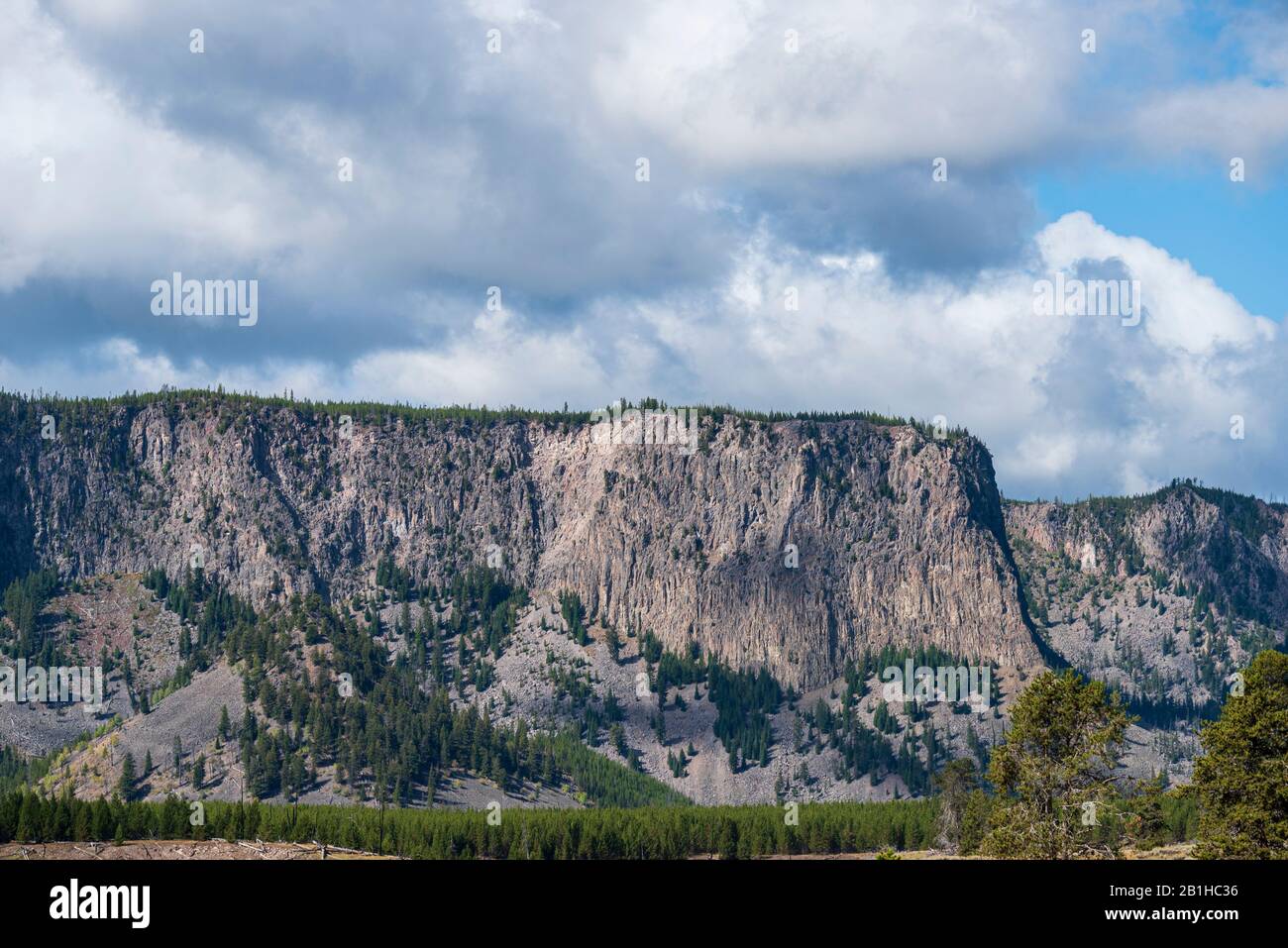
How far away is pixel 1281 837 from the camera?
9906cm

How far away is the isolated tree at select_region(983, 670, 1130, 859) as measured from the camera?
10237 centimetres

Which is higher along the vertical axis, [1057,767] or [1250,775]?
[1057,767]

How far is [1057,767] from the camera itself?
4129 inches

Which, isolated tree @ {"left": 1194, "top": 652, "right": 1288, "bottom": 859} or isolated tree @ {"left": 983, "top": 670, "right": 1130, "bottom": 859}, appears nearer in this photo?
isolated tree @ {"left": 1194, "top": 652, "right": 1288, "bottom": 859}

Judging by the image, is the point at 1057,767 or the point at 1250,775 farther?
the point at 1057,767

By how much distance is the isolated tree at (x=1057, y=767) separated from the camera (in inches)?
4030

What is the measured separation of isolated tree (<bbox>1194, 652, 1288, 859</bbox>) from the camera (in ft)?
325

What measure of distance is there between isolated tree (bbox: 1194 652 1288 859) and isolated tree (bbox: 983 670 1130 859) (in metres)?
5.54

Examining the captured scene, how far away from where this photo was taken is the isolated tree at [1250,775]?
325 ft

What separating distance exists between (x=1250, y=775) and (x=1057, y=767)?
1078 centimetres

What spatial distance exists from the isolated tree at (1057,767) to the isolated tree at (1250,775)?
554 cm

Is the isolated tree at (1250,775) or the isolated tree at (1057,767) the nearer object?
the isolated tree at (1250,775)
